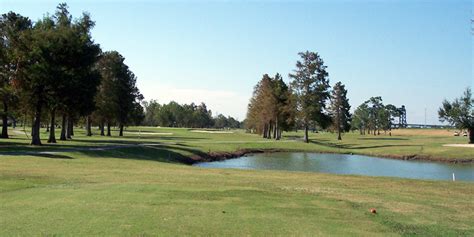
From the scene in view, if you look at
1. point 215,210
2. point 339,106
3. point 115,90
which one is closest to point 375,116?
point 339,106

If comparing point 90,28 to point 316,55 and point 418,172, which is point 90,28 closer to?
point 418,172

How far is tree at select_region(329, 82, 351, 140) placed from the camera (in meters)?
117

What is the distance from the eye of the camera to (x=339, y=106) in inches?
4705

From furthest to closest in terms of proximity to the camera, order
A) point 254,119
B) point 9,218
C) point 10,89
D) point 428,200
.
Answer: point 254,119 < point 10,89 < point 428,200 < point 9,218

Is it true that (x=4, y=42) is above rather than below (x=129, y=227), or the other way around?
above

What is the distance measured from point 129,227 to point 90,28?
174 ft

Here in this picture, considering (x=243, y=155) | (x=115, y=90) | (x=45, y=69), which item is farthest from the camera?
(x=115, y=90)

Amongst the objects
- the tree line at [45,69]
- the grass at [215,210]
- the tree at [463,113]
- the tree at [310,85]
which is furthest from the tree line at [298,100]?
the grass at [215,210]

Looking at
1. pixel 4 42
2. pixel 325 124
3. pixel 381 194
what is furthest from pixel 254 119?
pixel 381 194

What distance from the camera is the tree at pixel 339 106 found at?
383ft

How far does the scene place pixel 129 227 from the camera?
11227 millimetres

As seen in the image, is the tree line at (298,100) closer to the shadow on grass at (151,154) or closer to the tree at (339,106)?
the tree at (339,106)

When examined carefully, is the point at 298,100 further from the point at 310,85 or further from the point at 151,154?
the point at 151,154

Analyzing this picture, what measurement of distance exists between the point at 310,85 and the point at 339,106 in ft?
88.9
